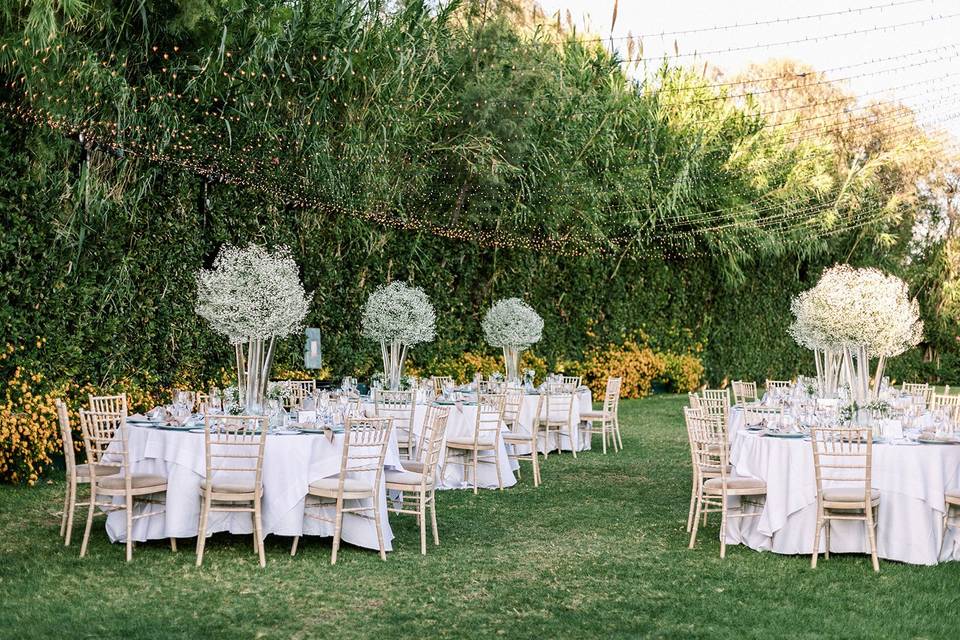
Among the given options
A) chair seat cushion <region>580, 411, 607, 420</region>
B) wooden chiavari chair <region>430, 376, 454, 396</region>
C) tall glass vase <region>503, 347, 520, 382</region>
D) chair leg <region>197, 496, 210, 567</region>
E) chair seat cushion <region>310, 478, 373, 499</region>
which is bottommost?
chair leg <region>197, 496, 210, 567</region>

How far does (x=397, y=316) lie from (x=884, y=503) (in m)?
5.13

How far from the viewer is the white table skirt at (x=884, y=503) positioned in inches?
245

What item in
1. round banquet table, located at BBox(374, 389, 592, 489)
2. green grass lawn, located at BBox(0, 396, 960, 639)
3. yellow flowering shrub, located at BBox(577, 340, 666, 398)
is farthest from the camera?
yellow flowering shrub, located at BBox(577, 340, 666, 398)

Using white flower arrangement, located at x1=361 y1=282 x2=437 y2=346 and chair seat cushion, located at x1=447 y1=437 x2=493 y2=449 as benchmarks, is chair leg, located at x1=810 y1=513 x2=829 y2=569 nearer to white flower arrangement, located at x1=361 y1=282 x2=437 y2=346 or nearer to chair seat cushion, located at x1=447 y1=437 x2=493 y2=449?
chair seat cushion, located at x1=447 y1=437 x2=493 y2=449

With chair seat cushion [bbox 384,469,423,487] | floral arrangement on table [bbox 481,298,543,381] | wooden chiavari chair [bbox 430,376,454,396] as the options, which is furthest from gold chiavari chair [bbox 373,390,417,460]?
floral arrangement on table [bbox 481,298,543,381]

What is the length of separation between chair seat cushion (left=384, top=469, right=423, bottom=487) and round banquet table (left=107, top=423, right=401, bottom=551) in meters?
0.28

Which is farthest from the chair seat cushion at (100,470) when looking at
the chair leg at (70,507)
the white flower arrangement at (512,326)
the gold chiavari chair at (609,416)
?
the gold chiavari chair at (609,416)

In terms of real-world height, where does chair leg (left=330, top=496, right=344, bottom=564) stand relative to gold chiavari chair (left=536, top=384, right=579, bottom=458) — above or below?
below

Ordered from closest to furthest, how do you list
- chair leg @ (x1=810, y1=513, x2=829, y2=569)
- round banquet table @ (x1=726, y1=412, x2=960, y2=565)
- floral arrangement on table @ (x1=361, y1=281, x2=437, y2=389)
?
chair leg @ (x1=810, y1=513, x2=829, y2=569), round banquet table @ (x1=726, y1=412, x2=960, y2=565), floral arrangement on table @ (x1=361, y1=281, x2=437, y2=389)

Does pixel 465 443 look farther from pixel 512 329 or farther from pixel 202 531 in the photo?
pixel 202 531

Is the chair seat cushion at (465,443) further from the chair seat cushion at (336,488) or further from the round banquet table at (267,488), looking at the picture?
the chair seat cushion at (336,488)

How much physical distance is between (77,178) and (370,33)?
118 inches

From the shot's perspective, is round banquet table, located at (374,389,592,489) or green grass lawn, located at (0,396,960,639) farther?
round banquet table, located at (374,389,592,489)

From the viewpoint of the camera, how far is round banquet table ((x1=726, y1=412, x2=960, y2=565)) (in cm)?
622
